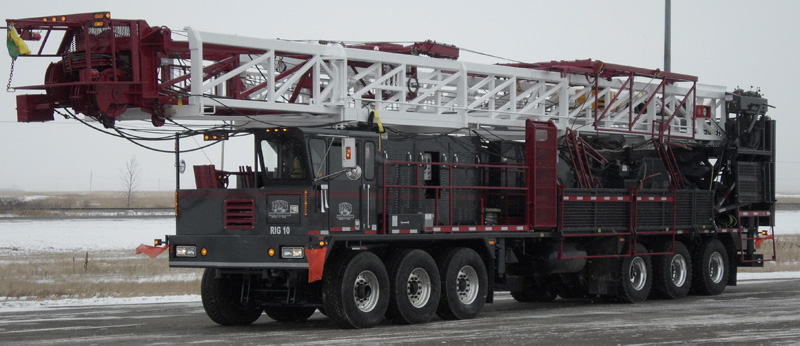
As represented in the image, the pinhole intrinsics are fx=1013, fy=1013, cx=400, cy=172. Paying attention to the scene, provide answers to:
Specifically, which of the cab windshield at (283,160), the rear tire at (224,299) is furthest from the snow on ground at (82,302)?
the cab windshield at (283,160)

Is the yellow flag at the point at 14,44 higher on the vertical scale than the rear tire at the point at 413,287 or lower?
higher

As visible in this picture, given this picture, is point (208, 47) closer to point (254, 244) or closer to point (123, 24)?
point (123, 24)

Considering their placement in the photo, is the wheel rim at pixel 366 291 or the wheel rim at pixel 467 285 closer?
the wheel rim at pixel 366 291

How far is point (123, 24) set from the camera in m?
14.3

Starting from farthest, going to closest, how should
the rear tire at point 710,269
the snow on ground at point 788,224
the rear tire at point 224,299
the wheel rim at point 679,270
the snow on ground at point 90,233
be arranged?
the snow on ground at point 788,224
the snow on ground at point 90,233
the rear tire at point 710,269
the wheel rim at point 679,270
the rear tire at point 224,299

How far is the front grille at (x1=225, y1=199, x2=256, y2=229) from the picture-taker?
1516 cm

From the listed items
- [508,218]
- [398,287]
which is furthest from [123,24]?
[508,218]

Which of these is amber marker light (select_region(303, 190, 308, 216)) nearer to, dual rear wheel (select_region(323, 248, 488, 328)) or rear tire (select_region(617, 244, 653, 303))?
dual rear wheel (select_region(323, 248, 488, 328))

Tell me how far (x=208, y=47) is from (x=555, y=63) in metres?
8.07

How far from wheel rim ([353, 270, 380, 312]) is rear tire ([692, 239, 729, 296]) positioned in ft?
31.8

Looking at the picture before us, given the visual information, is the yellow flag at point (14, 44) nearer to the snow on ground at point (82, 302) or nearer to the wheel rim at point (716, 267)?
the snow on ground at point (82, 302)

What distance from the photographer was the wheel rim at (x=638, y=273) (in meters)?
20.9

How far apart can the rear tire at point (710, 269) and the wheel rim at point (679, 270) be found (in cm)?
65

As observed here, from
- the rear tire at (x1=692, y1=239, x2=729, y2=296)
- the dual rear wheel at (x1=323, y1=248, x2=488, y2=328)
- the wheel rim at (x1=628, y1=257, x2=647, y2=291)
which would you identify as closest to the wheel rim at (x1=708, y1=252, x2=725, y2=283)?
the rear tire at (x1=692, y1=239, x2=729, y2=296)
